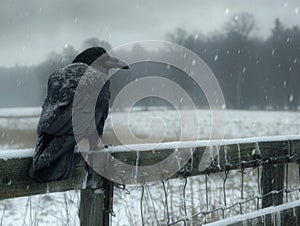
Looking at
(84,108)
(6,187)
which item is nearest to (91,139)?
(84,108)

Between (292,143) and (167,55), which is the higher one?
(167,55)

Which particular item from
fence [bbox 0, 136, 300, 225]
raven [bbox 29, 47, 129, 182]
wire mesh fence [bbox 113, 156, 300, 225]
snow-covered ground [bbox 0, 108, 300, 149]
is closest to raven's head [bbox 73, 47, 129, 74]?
raven [bbox 29, 47, 129, 182]

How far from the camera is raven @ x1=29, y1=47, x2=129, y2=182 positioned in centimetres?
167

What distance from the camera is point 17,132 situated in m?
14.9

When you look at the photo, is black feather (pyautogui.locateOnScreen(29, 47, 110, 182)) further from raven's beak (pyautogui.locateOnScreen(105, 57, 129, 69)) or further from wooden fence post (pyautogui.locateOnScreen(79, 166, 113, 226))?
raven's beak (pyautogui.locateOnScreen(105, 57, 129, 69))

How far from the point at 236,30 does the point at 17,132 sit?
173 feet

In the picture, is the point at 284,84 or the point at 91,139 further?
the point at 284,84

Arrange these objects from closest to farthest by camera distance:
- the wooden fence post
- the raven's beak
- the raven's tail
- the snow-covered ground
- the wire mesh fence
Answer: the raven's tail, the wooden fence post, the wire mesh fence, the raven's beak, the snow-covered ground

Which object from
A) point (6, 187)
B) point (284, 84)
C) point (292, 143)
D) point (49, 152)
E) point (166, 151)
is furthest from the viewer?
point (284, 84)

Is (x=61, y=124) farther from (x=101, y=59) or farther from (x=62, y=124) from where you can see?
(x=101, y=59)

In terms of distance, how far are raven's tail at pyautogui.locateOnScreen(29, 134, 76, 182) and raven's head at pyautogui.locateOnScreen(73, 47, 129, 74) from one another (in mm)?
1368

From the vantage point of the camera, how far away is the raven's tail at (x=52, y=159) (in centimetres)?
163

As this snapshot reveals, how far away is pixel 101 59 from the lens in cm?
319

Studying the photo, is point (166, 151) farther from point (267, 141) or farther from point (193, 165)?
point (267, 141)
